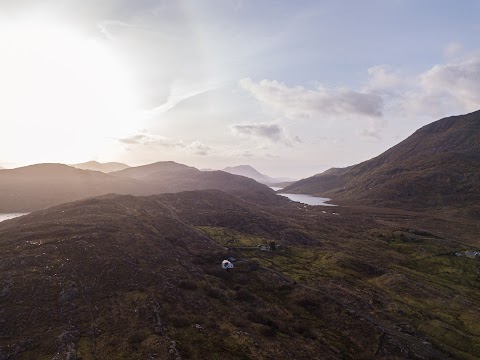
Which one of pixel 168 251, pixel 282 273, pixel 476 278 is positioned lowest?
pixel 476 278

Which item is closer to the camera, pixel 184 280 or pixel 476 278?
pixel 184 280

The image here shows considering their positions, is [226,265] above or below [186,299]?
above

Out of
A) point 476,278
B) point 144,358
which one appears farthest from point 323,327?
point 476,278

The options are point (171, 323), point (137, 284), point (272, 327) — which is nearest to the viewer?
point (171, 323)

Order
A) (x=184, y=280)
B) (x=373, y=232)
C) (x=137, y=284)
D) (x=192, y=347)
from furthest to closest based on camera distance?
(x=373, y=232)
(x=184, y=280)
(x=137, y=284)
(x=192, y=347)

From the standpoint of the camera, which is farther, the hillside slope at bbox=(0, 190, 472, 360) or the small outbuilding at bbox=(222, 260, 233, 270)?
the small outbuilding at bbox=(222, 260, 233, 270)

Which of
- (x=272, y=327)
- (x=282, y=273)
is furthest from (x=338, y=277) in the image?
(x=272, y=327)

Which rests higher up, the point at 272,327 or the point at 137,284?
the point at 137,284

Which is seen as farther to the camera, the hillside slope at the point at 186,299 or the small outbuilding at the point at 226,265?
the small outbuilding at the point at 226,265

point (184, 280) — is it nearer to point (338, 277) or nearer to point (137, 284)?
point (137, 284)

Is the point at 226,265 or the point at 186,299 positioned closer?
the point at 186,299

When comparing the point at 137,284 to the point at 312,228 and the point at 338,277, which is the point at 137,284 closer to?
the point at 338,277
